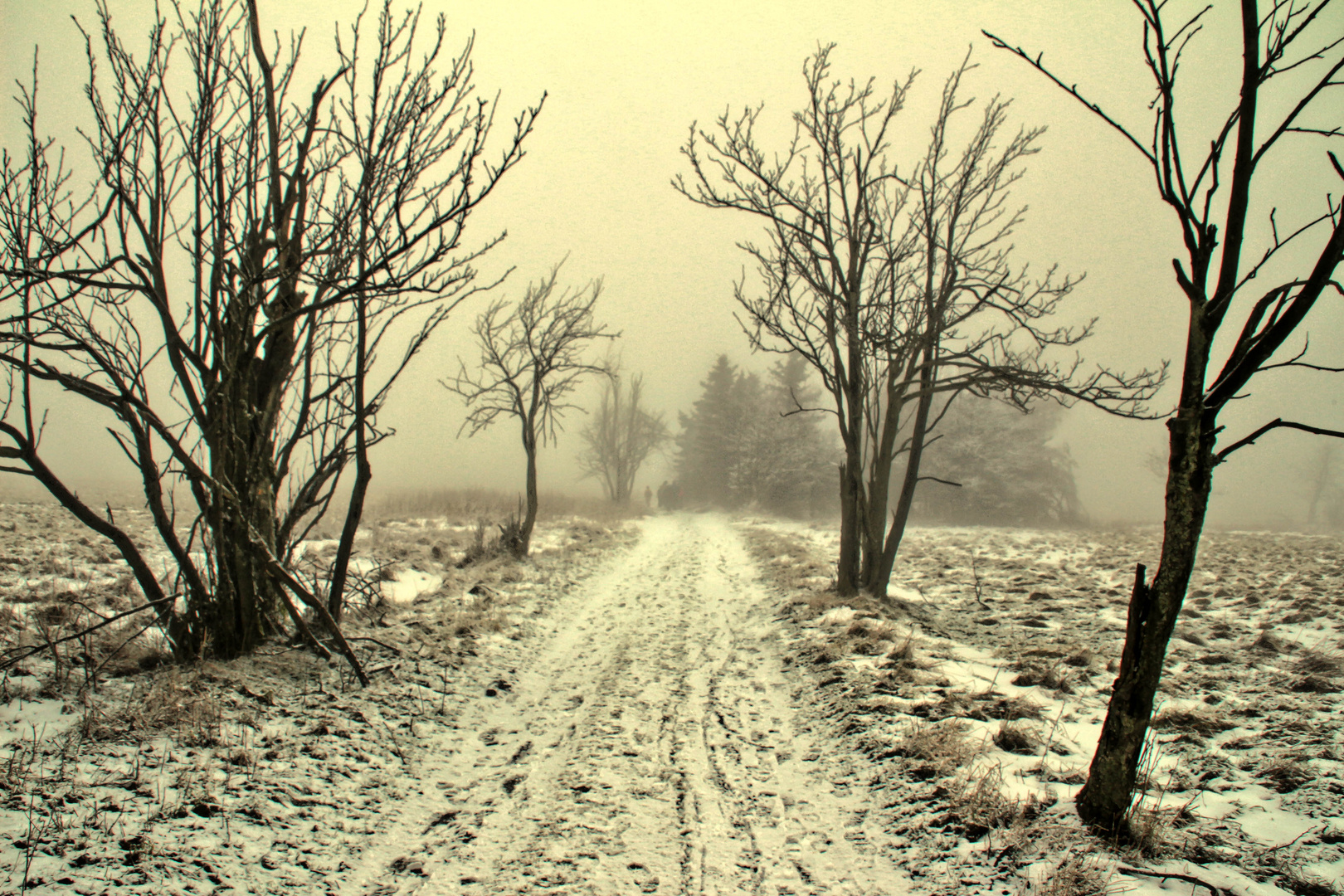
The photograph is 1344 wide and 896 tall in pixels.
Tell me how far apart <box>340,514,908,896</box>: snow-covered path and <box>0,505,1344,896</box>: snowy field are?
0.8 inches

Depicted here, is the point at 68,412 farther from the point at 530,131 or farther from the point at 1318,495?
the point at 1318,495

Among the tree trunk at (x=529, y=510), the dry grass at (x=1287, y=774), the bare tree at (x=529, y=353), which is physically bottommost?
the dry grass at (x=1287, y=774)

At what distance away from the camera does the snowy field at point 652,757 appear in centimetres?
251

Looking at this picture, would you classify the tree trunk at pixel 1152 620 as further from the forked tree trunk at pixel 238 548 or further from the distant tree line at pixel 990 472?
the distant tree line at pixel 990 472

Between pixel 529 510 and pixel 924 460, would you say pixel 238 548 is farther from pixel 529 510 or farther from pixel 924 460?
pixel 924 460

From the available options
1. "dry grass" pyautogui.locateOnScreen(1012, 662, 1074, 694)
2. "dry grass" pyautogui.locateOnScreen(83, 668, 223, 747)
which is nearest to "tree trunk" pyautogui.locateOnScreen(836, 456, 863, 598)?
"dry grass" pyautogui.locateOnScreen(1012, 662, 1074, 694)

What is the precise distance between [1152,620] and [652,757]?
109 inches

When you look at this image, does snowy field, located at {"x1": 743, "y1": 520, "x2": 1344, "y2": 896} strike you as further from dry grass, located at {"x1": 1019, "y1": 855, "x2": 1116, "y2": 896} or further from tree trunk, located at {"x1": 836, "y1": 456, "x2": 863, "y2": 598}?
tree trunk, located at {"x1": 836, "y1": 456, "x2": 863, "y2": 598}

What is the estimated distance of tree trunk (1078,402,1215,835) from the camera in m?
2.41

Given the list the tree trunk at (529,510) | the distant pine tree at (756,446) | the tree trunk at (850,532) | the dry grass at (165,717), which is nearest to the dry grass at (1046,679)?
the tree trunk at (850,532)

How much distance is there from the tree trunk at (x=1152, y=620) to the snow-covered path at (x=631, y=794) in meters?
1.04

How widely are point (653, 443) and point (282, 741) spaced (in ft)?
121

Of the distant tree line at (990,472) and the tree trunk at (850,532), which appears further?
the distant tree line at (990,472)

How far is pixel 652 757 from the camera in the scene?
3.68 metres
